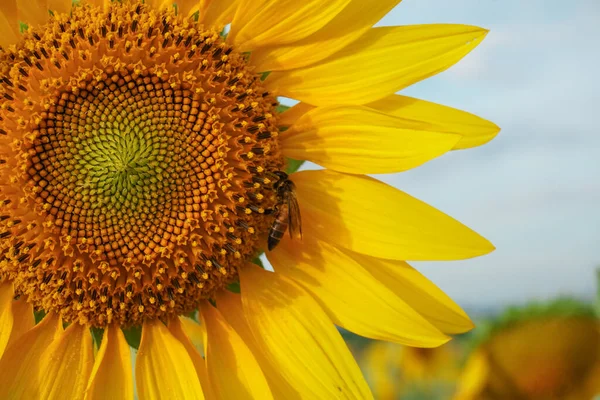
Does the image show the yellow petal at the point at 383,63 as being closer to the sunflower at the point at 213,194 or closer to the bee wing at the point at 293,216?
the sunflower at the point at 213,194

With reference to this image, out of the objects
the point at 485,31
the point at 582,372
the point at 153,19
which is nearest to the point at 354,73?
the point at 485,31

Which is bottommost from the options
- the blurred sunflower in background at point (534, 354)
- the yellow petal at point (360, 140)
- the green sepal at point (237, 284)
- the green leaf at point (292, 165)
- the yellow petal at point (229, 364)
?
the blurred sunflower in background at point (534, 354)

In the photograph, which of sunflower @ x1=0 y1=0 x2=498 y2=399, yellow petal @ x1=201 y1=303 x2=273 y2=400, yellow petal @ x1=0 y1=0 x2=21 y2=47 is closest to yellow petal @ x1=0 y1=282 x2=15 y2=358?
sunflower @ x1=0 y1=0 x2=498 y2=399

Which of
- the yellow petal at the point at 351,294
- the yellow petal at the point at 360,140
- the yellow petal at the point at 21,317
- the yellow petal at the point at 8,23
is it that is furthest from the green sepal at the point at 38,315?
the yellow petal at the point at 360,140

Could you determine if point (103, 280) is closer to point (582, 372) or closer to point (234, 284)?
point (234, 284)

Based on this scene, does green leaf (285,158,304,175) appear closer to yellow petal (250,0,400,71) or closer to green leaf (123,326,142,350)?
yellow petal (250,0,400,71)

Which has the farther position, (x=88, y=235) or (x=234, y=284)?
(x=234, y=284)
